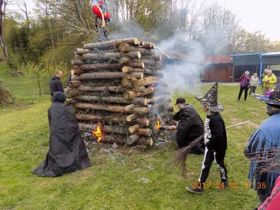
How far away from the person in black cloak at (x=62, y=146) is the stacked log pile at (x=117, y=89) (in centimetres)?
163

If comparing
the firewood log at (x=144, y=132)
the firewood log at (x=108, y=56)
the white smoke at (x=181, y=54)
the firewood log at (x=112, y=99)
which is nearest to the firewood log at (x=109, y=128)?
the firewood log at (x=144, y=132)

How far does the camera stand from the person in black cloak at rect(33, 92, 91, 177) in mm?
6789

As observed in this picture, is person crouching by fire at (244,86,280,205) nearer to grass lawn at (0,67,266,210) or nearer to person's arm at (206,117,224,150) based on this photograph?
person's arm at (206,117,224,150)

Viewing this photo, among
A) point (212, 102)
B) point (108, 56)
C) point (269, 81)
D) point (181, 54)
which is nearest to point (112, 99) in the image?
point (108, 56)

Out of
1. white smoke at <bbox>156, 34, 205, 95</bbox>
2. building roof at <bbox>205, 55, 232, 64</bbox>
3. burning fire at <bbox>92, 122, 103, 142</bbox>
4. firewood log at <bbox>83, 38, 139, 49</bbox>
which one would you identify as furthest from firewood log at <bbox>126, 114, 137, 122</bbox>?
building roof at <bbox>205, 55, 232, 64</bbox>

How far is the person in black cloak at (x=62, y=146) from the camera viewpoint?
22.3 ft

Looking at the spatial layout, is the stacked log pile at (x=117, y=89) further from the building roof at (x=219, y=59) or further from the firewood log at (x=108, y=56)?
the building roof at (x=219, y=59)

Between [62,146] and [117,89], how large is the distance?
8.25 ft

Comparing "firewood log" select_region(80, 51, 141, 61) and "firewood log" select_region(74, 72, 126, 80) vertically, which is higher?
"firewood log" select_region(80, 51, 141, 61)

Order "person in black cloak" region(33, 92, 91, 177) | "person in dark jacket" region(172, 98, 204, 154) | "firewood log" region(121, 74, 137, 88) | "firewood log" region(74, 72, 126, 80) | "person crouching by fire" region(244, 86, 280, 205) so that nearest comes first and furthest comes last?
1. "person crouching by fire" region(244, 86, 280, 205)
2. "person in black cloak" region(33, 92, 91, 177)
3. "person in dark jacket" region(172, 98, 204, 154)
4. "firewood log" region(121, 74, 137, 88)
5. "firewood log" region(74, 72, 126, 80)

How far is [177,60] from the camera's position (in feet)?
50.7

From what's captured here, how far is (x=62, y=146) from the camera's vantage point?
687 cm

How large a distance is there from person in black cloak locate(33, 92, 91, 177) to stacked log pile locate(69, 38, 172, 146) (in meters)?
1.63

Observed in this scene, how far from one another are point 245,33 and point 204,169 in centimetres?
3888
